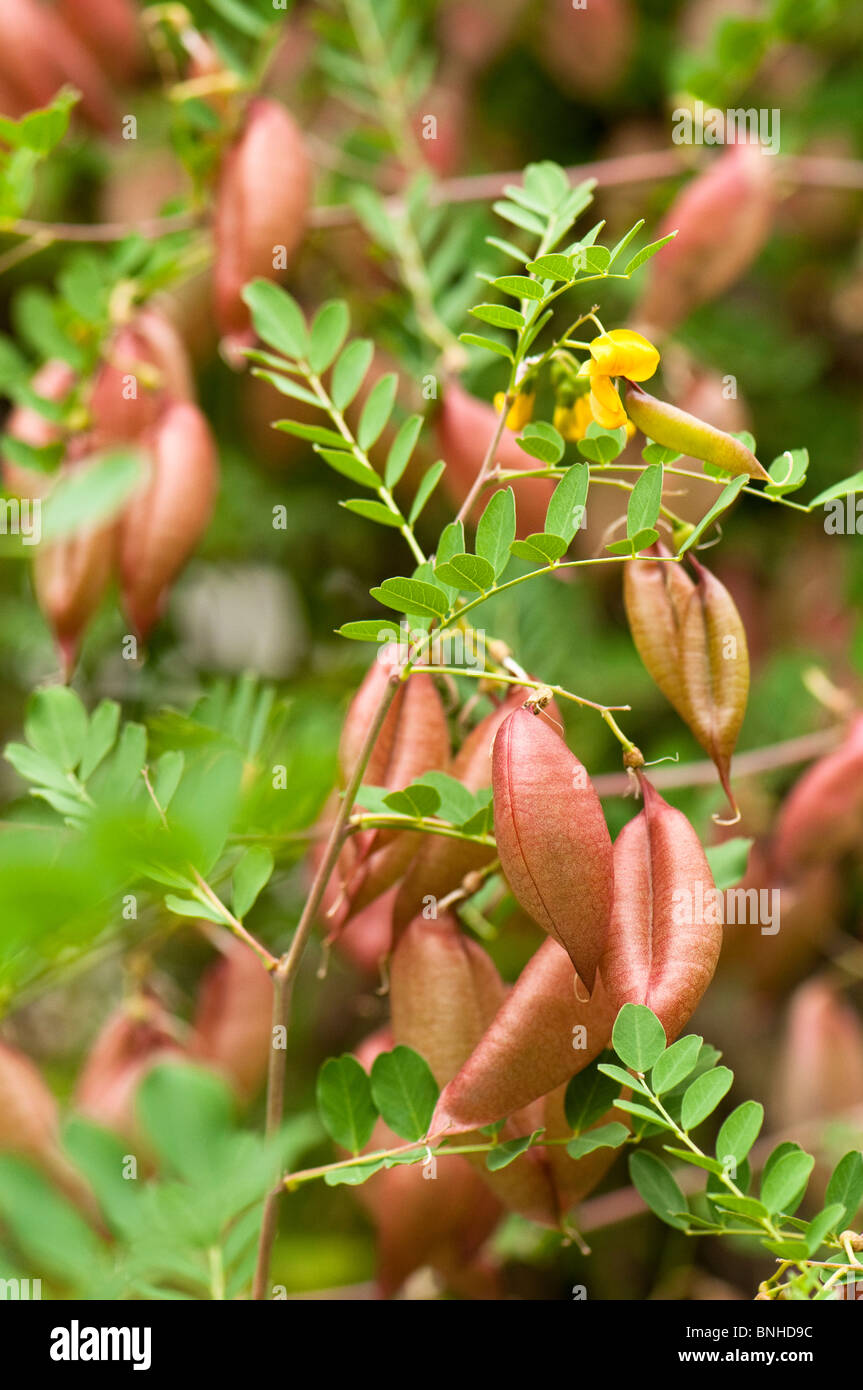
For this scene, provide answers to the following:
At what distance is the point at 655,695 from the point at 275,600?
368 mm

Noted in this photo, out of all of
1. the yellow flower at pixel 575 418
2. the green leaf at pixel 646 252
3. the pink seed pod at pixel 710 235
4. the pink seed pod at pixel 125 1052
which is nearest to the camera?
the green leaf at pixel 646 252

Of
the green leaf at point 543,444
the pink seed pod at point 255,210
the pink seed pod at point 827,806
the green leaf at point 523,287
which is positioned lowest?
the pink seed pod at point 827,806

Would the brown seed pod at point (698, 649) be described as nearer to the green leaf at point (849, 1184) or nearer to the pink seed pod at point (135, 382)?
the green leaf at point (849, 1184)

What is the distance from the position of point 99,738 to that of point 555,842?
8.2 inches

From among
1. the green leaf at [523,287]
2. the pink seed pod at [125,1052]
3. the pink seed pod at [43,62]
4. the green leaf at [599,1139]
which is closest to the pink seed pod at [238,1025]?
the pink seed pod at [125,1052]

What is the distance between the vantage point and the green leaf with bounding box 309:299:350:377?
0.52 m

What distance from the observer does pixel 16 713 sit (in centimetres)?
106

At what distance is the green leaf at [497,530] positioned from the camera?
1.32 ft

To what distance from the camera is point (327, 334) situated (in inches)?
20.5

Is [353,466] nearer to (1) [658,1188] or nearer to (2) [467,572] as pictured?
(2) [467,572]

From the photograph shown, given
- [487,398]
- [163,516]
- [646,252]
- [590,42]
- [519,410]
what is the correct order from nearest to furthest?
[646,252] < [519,410] < [163,516] < [487,398] < [590,42]

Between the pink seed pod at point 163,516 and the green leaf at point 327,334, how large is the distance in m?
0.13

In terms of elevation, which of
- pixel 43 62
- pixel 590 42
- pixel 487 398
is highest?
pixel 590 42

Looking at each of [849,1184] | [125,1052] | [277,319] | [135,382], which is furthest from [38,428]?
[849,1184]
